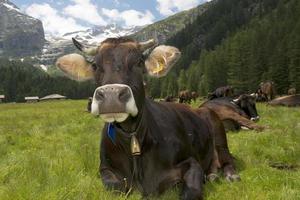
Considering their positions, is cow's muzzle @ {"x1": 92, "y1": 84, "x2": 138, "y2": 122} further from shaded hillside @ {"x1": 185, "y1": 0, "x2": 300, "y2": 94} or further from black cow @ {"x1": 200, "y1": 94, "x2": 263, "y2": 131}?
shaded hillside @ {"x1": 185, "y1": 0, "x2": 300, "y2": 94}

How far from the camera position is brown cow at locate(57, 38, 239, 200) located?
625cm

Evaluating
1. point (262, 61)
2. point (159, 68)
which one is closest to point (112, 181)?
point (159, 68)

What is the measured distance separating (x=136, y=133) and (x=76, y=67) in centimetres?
151

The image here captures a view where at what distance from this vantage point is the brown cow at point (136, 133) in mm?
6250

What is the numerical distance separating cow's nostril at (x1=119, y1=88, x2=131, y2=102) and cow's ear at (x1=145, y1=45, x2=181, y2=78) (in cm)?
133

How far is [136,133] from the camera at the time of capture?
6.53 m

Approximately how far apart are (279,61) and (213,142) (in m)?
81.5

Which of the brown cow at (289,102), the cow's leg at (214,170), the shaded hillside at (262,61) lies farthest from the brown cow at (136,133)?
the shaded hillside at (262,61)

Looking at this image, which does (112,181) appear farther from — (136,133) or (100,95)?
(100,95)

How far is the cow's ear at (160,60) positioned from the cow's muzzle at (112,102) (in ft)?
4.35

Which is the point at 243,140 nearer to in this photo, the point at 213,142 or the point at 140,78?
the point at 213,142

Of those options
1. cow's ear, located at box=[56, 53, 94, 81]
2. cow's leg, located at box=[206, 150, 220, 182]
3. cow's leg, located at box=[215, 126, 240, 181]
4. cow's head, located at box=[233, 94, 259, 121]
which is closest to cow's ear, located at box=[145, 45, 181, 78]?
cow's ear, located at box=[56, 53, 94, 81]

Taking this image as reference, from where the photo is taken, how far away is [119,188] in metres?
6.68

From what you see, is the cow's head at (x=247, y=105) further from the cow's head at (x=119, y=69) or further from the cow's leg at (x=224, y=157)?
the cow's head at (x=119, y=69)
